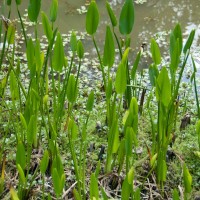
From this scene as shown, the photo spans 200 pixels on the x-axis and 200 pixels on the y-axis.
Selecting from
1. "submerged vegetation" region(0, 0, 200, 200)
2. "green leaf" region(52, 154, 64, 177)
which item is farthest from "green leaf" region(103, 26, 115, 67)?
"green leaf" region(52, 154, 64, 177)

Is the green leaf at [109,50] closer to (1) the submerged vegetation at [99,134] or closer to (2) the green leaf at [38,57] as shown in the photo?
(1) the submerged vegetation at [99,134]

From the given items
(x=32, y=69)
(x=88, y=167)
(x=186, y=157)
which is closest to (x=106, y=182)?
(x=88, y=167)

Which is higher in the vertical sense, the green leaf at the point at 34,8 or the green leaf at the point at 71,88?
the green leaf at the point at 34,8

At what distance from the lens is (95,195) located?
1295 millimetres

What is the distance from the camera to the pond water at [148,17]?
409 cm

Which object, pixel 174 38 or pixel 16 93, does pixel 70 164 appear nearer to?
pixel 16 93

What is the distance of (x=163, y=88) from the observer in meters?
1.54

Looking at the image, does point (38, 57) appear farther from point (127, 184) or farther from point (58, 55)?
point (127, 184)

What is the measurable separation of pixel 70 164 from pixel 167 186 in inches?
17.3

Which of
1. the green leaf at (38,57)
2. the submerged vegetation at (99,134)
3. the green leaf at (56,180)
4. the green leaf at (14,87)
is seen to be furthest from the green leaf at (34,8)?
the green leaf at (56,180)

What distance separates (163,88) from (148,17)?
9.98 feet

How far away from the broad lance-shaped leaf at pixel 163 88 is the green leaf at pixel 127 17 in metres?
0.33

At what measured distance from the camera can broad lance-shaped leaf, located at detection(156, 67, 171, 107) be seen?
1.49 meters

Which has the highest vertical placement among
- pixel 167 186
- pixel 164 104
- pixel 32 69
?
pixel 32 69
